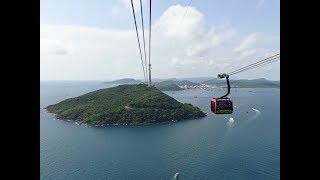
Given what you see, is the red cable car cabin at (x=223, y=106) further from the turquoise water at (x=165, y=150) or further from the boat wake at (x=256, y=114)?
the boat wake at (x=256, y=114)

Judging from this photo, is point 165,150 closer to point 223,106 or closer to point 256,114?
point 256,114

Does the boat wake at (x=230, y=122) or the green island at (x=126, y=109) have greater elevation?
the green island at (x=126, y=109)

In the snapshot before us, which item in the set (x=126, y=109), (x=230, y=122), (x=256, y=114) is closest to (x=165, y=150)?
(x=126, y=109)

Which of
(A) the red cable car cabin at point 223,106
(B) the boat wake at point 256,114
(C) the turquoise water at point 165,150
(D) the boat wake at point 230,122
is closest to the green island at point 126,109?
(C) the turquoise water at point 165,150

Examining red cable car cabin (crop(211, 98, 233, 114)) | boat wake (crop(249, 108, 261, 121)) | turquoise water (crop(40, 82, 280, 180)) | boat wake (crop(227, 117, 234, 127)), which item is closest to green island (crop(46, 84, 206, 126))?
turquoise water (crop(40, 82, 280, 180))

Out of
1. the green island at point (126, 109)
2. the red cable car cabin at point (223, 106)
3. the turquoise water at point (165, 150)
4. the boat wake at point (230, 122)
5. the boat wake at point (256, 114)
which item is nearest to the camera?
the red cable car cabin at point (223, 106)
